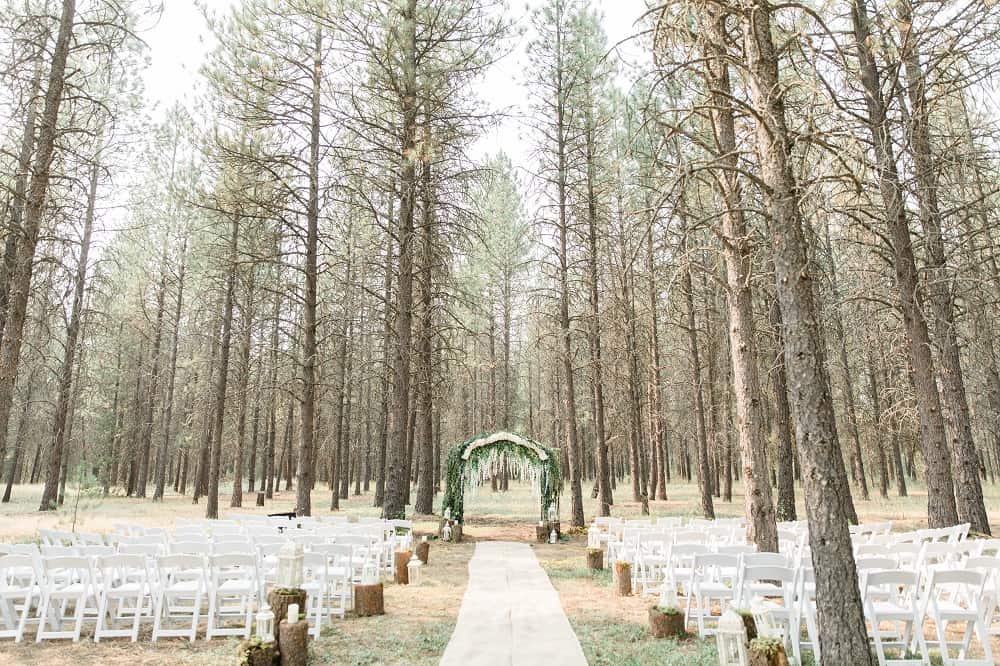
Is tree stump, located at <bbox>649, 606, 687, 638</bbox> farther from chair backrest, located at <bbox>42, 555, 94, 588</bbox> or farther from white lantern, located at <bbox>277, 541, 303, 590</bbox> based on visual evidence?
chair backrest, located at <bbox>42, 555, 94, 588</bbox>

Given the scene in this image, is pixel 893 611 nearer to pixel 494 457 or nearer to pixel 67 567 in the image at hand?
pixel 67 567

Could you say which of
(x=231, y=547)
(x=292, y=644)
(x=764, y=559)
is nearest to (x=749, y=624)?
(x=764, y=559)

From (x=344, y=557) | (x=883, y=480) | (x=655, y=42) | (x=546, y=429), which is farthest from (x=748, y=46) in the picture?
(x=546, y=429)

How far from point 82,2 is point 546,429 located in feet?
109

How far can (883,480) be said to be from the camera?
2583cm

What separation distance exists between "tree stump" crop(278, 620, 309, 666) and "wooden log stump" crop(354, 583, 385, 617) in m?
2.14

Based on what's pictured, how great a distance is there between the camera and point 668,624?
6246mm

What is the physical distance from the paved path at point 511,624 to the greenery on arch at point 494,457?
4829mm

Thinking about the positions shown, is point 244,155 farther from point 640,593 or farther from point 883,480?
point 883,480

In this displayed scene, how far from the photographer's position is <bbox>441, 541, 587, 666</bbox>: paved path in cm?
542

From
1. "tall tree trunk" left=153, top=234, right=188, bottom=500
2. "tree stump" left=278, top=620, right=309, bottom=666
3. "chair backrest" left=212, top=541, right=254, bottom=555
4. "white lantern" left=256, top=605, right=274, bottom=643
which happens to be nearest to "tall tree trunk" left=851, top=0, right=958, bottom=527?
"tree stump" left=278, top=620, right=309, bottom=666

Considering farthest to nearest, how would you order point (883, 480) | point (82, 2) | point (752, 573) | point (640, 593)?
1. point (883, 480)
2. point (82, 2)
3. point (640, 593)
4. point (752, 573)

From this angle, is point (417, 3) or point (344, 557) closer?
point (344, 557)

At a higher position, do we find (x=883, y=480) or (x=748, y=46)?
(x=748, y=46)
